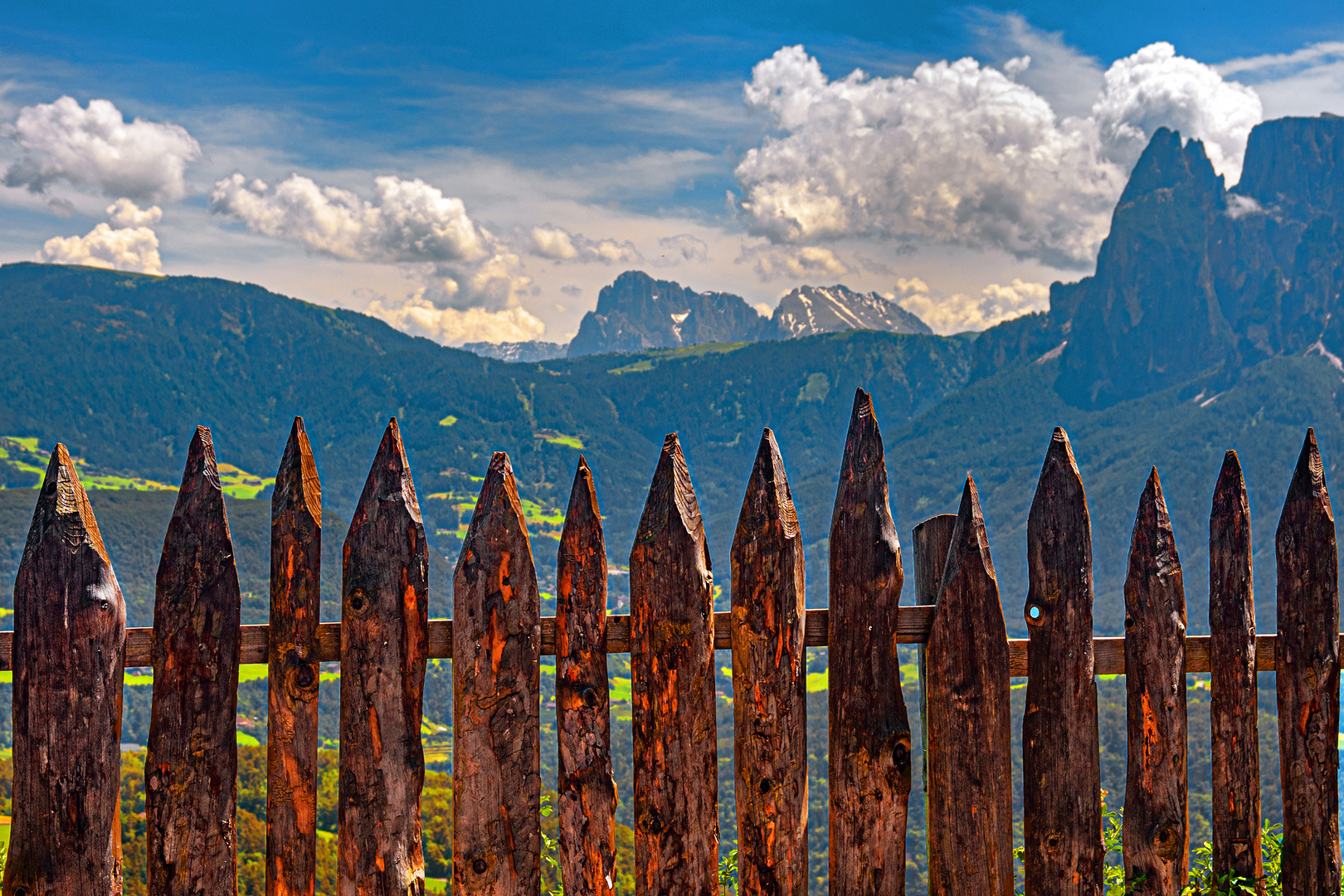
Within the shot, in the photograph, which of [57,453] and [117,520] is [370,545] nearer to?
[57,453]

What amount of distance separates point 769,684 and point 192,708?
2.86 meters

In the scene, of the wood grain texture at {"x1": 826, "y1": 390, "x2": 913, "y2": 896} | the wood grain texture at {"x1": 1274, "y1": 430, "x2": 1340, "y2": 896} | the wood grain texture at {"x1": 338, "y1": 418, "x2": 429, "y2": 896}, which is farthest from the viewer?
the wood grain texture at {"x1": 1274, "y1": 430, "x2": 1340, "y2": 896}

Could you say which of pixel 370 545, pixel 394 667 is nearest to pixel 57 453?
pixel 370 545

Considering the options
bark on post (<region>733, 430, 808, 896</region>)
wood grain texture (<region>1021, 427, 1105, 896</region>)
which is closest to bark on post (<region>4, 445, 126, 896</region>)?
bark on post (<region>733, 430, 808, 896</region>)

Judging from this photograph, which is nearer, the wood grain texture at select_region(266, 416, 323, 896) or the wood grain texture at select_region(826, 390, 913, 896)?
the wood grain texture at select_region(266, 416, 323, 896)

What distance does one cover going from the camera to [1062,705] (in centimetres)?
501

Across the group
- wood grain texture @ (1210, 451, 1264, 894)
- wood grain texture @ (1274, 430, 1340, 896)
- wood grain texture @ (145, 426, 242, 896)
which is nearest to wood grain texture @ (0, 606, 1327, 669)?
wood grain texture @ (145, 426, 242, 896)

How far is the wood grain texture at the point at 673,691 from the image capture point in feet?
15.6

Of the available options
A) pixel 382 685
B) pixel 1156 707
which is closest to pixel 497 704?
pixel 382 685

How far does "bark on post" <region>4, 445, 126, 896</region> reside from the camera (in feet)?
15.1

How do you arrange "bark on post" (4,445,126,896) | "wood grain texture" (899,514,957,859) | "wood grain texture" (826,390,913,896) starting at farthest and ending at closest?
1. "wood grain texture" (899,514,957,859)
2. "wood grain texture" (826,390,913,896)
3. "bark on post" (4,445,126,896)

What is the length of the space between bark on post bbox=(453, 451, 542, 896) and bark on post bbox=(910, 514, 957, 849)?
6.75ft

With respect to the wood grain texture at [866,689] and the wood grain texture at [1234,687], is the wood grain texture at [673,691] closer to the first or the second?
the wood grain texture at [866,689]

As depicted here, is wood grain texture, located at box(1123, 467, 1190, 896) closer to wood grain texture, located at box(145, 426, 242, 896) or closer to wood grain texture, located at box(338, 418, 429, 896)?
wood grain texture, located at box(338, 418, 429, 896)
